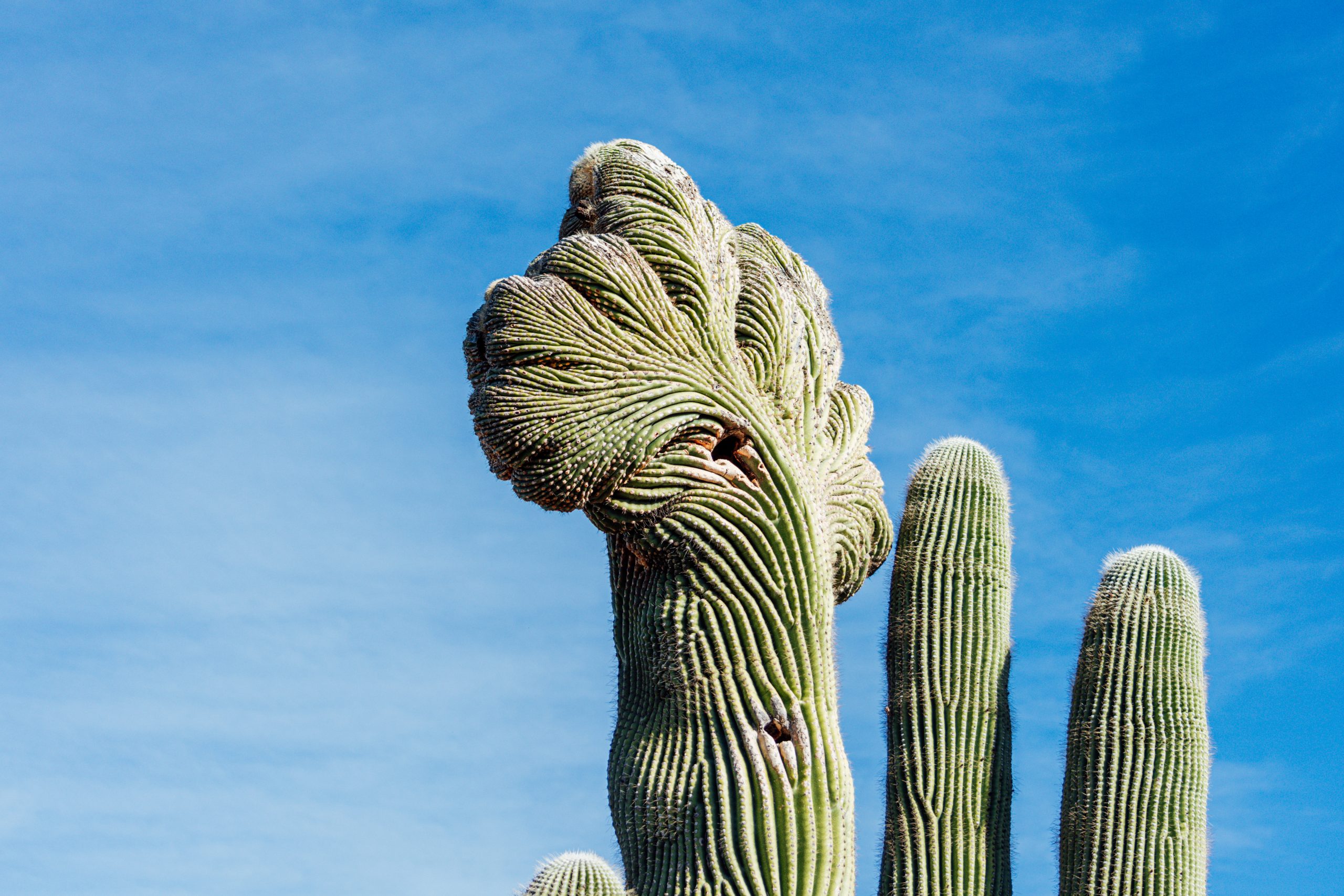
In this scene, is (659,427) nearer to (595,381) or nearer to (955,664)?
(595,381)

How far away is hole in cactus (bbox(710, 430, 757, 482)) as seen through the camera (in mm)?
9102

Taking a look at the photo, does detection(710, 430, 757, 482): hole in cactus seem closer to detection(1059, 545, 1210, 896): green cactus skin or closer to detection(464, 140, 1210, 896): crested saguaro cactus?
detection(464, 140, 1210, 896): crested saguaro cactus

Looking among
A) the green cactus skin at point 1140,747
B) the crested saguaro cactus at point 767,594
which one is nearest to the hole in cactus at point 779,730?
the crested saguaro cactus at point 767,594

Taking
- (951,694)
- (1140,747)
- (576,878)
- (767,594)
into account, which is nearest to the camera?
(576,878)

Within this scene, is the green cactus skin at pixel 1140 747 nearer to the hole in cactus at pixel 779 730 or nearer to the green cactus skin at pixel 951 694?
the green cactus skin at pixel 951 694

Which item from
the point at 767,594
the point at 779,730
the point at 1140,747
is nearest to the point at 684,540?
the point at 767,594

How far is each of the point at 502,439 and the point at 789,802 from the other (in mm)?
2343

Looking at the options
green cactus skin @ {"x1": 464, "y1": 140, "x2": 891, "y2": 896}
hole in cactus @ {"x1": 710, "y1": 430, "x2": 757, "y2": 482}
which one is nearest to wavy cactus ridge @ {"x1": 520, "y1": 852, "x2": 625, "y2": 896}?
green cactus skin @ {"x1": 464, "y1": 140, "x2": 891, "y2": 896}

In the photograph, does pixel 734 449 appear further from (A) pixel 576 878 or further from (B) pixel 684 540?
(A) pixel 576 878

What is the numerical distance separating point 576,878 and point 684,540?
1.97 meters

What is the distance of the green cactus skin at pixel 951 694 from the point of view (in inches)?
378

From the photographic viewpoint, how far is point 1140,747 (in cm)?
943

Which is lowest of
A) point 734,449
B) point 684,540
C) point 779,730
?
point 779,730

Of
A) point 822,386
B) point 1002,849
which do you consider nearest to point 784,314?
point 822,386
